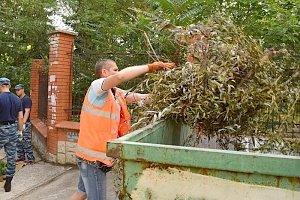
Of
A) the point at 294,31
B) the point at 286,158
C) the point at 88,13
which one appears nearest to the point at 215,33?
the point at 286,158

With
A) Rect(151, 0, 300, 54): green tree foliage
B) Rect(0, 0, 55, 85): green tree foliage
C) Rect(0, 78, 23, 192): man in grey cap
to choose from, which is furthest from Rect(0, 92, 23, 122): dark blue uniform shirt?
Rect(0, 0, 55, 85): green tree foliage

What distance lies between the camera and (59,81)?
7695mm

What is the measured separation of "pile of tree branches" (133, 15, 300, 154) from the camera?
81.1 inches

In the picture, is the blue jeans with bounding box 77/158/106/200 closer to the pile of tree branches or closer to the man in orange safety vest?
the man in orange safety vest

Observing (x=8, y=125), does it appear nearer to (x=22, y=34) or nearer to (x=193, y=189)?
(x=193, y=189)

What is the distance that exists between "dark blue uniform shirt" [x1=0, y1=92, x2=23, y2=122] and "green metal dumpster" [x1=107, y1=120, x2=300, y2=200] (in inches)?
202

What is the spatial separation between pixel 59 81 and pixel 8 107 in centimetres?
162

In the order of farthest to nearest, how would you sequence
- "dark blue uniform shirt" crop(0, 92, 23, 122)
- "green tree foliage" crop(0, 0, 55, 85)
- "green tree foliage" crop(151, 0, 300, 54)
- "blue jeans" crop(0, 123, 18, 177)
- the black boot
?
"green tree foliage" crop(0, 0, 55, 85) → "dark blue uniform shirt" crop(0, 92, 23, 122) → "blue jeans" crop(0, 123, 18, 177) → the black boot → "green tree foliage" crop(151, 0, 300, 54)

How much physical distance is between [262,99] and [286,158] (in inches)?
31.8

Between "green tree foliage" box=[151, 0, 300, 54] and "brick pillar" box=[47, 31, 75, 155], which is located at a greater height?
"green tree foliage" box=[151, 0, 300, 54]

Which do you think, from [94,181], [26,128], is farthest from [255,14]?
[26,128]

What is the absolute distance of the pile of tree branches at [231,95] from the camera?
81.1 inches

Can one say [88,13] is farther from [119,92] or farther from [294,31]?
[119,92]

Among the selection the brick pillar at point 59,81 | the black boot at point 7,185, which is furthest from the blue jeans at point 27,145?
the black boot at point 7,185
